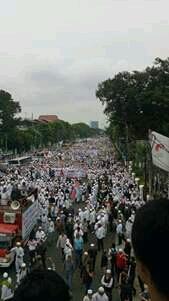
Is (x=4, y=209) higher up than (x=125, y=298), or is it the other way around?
(x=4, y=209)

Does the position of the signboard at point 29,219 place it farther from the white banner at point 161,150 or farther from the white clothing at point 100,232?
the white banner at point 161,150

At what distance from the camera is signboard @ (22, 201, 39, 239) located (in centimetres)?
1862

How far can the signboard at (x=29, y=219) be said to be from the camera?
18625mm

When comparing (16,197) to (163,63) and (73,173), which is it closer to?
(73,173)

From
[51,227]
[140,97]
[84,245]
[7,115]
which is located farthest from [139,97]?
[7,115]

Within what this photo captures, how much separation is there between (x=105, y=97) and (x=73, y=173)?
8658 millimetres

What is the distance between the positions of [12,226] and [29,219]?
1581mm

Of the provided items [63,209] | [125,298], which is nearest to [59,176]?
[63,209]

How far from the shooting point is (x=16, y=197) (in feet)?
72.9

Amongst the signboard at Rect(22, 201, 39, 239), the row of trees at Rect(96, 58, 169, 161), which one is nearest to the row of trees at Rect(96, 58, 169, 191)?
the row of trees at Rect(96, 58, 169, 161)

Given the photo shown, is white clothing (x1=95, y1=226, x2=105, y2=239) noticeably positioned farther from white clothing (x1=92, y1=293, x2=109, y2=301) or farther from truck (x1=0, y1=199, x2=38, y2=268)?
white clothing (x1=92, y1=293, x2=109, y2=301)

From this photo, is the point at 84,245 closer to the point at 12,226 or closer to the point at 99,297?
the point at 12,226

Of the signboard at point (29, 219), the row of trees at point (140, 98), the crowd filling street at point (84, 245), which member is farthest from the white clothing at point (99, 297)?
the row of trees at point (140, 98)

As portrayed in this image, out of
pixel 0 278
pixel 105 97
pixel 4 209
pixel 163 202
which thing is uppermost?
pixel 105 97
